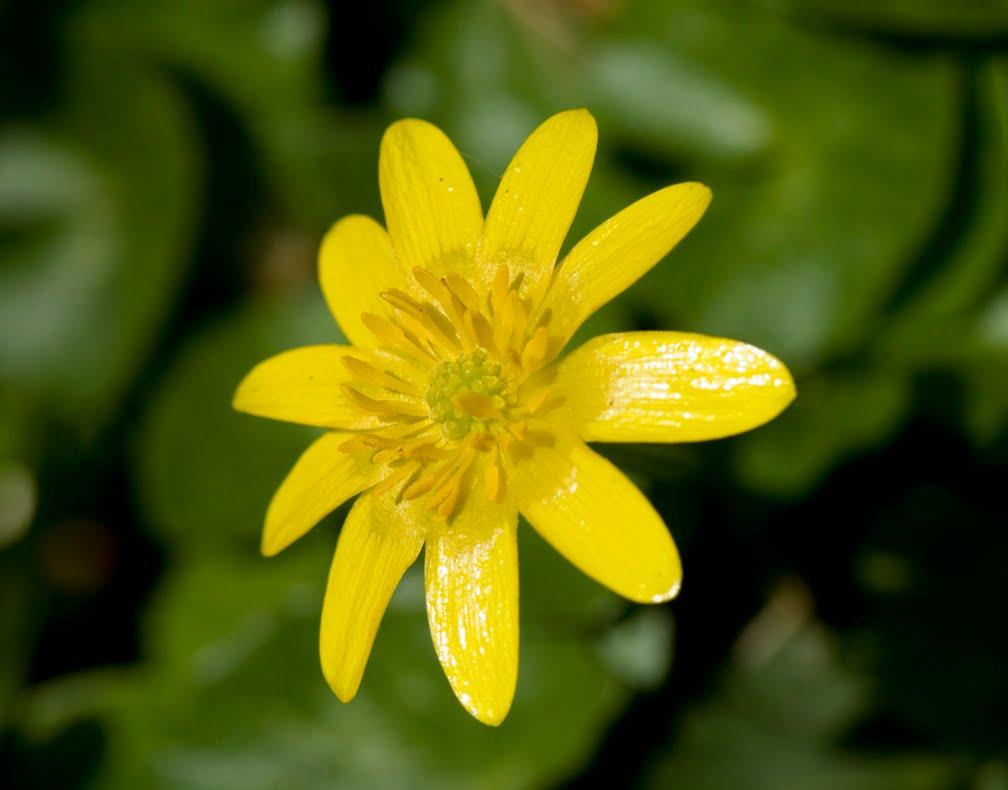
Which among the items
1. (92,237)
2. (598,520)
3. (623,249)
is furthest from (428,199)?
(92,237)

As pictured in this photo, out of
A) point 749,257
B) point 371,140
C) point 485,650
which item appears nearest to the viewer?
point 485,650

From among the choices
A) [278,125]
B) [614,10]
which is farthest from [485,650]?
[278,125]

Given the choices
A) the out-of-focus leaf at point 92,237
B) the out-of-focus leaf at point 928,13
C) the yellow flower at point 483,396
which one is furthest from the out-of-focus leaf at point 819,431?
the out-of-focus leaf at point 92,237

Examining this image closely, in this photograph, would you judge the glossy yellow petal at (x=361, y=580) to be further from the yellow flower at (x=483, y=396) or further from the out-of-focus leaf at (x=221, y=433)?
the out-of-focus leaf at (x=221, y=433)

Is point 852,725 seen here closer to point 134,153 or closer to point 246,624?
point 246,624

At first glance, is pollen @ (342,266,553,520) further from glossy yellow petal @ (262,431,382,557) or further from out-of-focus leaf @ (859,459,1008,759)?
out-of-focus leaf @ (859,459,1008,759)
